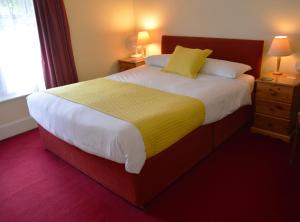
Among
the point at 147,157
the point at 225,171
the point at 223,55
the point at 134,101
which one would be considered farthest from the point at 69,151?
the point at 223,55

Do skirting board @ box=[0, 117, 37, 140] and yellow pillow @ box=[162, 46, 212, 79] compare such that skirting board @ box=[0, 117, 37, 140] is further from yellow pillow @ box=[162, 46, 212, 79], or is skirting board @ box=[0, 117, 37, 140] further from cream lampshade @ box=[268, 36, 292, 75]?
cream lampshade @ box=[268, 36, 292, 75]

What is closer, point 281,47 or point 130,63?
point 281,47

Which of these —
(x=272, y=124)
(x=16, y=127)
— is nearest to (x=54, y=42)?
(x=16, y=127)

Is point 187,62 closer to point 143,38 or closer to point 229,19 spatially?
point 229,19

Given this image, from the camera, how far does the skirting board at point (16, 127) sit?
127 inches

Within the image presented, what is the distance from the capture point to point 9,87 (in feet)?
10.6

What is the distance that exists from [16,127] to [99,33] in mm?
1817

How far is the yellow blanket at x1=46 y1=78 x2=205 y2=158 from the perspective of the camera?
193cm

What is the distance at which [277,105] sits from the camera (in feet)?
9.14

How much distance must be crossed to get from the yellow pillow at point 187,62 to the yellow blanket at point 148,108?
65 centimetres

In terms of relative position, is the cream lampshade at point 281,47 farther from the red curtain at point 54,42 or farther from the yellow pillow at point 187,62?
the red curtain at point 54,42

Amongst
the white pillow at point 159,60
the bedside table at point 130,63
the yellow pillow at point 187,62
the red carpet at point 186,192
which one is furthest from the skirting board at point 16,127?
the yellow pillow at point 187,62

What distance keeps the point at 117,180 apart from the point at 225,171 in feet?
3.37

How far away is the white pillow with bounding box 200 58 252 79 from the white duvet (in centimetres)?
6
